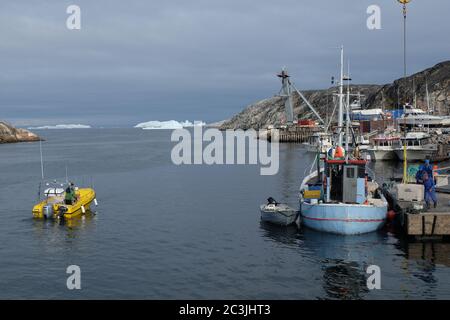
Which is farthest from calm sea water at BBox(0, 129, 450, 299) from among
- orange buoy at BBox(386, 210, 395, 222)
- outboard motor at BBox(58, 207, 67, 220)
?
orange buoy at BBox(386, 210, 395, 222)

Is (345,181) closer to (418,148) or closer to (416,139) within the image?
(418,148)

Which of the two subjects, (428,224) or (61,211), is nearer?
(428,224)

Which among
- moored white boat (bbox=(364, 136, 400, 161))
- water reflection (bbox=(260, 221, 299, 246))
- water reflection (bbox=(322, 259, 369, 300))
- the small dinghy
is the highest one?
moored white boat (bbox=(364, 136, 400, 161))

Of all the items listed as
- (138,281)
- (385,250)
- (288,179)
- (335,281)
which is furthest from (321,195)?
(288,179)

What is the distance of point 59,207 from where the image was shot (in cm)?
3625

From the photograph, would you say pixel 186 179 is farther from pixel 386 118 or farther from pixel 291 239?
pixel 386 118

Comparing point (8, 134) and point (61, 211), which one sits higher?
→ point (8, 134)

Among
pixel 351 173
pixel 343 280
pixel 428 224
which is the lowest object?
pixel 343 280

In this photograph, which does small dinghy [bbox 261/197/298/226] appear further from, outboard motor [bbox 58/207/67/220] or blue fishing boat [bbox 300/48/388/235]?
outboard motor [bbox 58/207/67/220]

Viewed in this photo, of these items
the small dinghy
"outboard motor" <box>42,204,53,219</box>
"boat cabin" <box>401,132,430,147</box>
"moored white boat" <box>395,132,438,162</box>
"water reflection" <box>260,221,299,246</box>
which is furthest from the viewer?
"boat cabin" <box>401,132,430,147</box>

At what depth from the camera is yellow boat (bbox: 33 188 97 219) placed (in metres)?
36.2

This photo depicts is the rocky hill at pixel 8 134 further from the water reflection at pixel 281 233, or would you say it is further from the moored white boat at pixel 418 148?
the water reflection at pixel 281 233

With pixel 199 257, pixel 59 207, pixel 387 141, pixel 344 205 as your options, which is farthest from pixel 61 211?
pixel 387 141

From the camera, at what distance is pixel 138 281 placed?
2323cm
